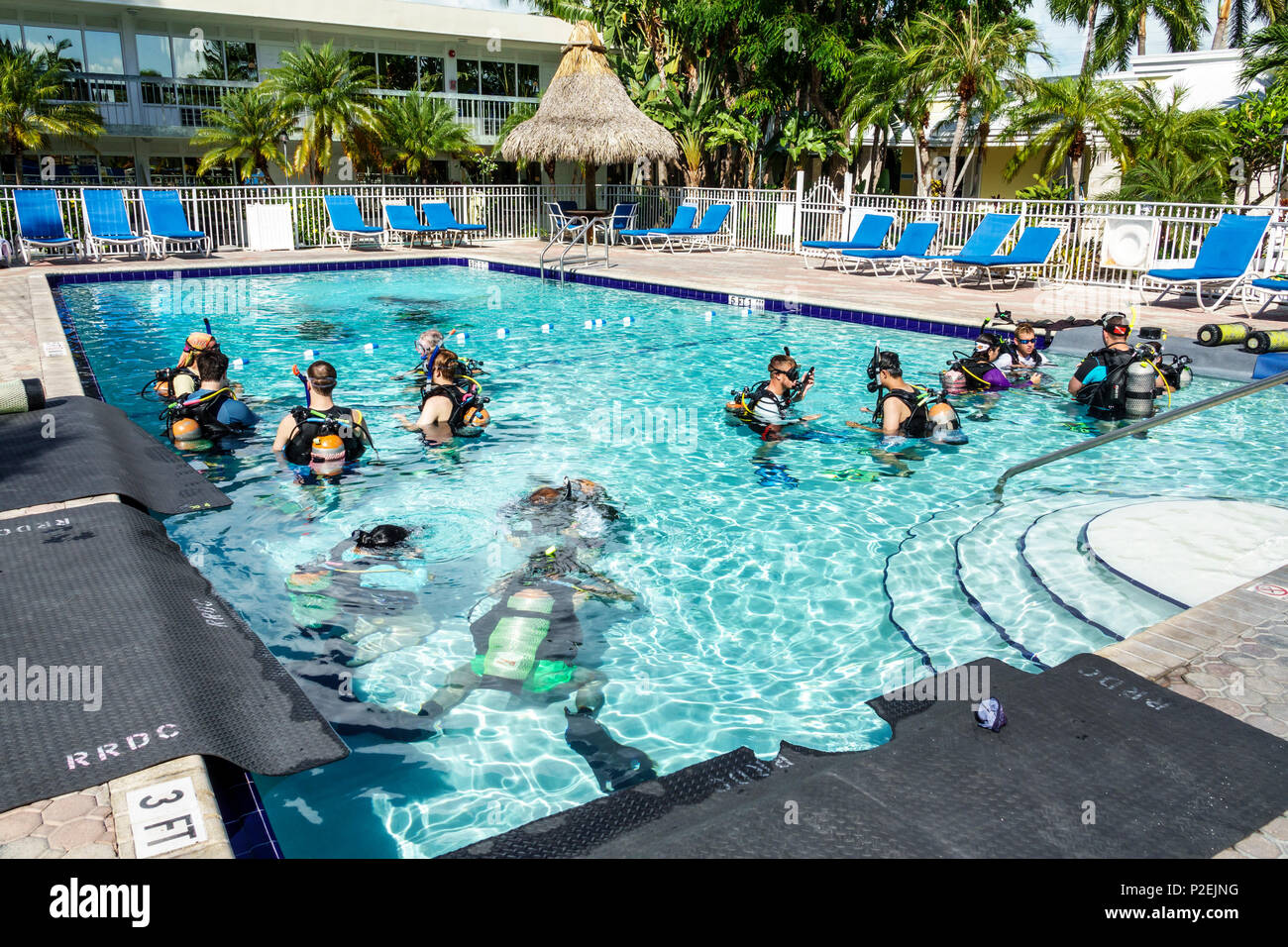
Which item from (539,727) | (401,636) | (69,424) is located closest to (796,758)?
(539,727)

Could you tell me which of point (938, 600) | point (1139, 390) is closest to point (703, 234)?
point (1139, 390)

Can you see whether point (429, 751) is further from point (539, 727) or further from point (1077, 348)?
point (1077, 348)

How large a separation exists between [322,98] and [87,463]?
68.3 ft

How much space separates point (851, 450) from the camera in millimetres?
7660

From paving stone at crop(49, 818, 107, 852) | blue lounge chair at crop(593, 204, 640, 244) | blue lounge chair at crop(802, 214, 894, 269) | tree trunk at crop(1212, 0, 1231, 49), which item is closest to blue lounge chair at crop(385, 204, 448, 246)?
blue lounge chair at crop(593, 204, 640, 244)

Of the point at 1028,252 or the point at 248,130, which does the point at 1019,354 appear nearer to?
the point at 1028,252

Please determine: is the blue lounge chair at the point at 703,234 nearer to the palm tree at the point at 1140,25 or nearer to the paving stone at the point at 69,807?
the palm tree at the point at 1140,25

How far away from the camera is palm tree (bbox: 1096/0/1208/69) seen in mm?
33375

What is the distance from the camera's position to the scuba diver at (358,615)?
13.1 ft

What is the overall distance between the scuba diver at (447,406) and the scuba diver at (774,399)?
2.24 meters

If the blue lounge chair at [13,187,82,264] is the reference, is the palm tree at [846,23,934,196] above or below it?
above

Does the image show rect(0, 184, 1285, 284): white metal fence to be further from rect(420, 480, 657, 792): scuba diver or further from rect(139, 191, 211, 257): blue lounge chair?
rect(420, 480, 657, 792): scuba diver

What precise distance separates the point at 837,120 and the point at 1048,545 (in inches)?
892

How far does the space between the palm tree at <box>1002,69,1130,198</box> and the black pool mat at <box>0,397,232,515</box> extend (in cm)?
2179
